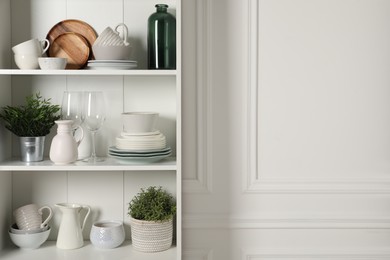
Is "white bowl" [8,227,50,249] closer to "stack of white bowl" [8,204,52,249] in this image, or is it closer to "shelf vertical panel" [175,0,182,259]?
"stack of white bowl" [8,204,52,249]

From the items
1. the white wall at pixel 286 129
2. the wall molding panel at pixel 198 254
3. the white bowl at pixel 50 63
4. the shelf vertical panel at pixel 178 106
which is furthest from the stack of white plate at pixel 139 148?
the wall molding panel at pixel 198 254

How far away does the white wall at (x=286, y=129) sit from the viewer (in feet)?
7.46

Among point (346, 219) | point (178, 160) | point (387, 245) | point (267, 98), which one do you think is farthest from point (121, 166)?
point (387, 245)

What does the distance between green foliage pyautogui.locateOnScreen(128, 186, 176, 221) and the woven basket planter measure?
0.02 m

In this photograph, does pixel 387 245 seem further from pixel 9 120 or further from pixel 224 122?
pixel 9 120

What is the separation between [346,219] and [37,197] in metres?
1.26

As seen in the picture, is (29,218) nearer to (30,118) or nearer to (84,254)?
(84,254)

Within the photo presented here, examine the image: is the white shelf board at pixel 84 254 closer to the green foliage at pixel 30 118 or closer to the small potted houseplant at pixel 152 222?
the small potted houseplant at pixel 152 222

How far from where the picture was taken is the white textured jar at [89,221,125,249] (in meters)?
2.16

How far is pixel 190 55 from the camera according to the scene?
228cm

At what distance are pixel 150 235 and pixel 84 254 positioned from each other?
0.26 m

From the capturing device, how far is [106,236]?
7.07ft

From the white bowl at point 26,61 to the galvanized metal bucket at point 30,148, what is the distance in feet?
0.87

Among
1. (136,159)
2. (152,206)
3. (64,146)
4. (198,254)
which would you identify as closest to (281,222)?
(198,254)
